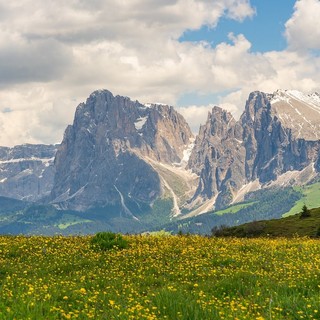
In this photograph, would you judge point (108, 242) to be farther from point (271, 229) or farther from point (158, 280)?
point (271, 229)

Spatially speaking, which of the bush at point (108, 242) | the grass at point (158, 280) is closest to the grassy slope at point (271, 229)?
the grass at point (158, 280)

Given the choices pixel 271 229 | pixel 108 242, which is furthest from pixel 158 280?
pixel 271 229

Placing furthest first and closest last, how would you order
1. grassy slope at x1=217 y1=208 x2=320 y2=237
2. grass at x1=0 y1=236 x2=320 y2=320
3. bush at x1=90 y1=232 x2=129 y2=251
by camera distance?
1. grassy slope at x1=217 y1=208 x2=320 y2=237
2. bush at x1=90 y1=232 x2=129 y2=251
3. grass at x1=0 y1=236 x2=320 y2=320

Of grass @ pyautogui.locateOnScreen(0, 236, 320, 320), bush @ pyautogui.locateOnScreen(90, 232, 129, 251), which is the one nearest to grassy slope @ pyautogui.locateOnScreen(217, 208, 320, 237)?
grass @ pyautogui.locateOnScreen(0, 236, 320, 320)

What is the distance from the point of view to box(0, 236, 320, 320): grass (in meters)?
12.8

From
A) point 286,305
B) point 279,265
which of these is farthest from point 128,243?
point 286,305

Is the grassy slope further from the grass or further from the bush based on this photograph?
the bush

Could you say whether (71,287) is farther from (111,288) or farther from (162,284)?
(162,284)

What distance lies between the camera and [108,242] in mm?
26375

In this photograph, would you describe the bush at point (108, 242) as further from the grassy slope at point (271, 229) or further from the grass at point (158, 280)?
the grassy slope at point (271, 229)

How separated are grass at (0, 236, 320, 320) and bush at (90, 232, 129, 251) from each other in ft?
2.03

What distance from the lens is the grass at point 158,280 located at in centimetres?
1283

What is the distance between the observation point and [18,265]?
2083 centimetres

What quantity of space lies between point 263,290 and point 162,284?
383 cm
